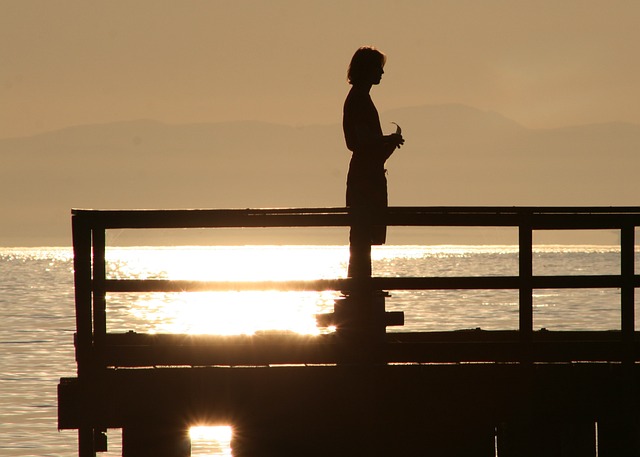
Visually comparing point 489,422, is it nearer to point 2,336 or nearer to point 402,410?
point 402,410

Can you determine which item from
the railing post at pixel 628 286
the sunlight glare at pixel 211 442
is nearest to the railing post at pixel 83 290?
the railing post at pixel 628 286

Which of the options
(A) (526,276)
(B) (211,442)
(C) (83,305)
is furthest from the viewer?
(B) (211,442)

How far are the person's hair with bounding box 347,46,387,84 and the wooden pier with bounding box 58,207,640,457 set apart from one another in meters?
1.71

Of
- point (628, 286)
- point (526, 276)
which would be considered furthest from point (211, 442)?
point (628, 286)

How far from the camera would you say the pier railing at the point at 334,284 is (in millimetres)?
9453

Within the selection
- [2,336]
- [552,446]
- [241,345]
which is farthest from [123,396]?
[2,336]

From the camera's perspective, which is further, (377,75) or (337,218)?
(377,75)

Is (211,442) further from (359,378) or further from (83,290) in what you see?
(83,290)

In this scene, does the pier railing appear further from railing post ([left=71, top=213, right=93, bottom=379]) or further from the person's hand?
the person's hand

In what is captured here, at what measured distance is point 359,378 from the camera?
31.6ft

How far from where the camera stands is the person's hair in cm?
1090

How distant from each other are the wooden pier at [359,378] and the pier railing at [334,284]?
1 centimetres

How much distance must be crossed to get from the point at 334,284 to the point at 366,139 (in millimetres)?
1672

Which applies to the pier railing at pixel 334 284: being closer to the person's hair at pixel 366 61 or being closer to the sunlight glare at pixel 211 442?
the person's hair at pixel 366 61
